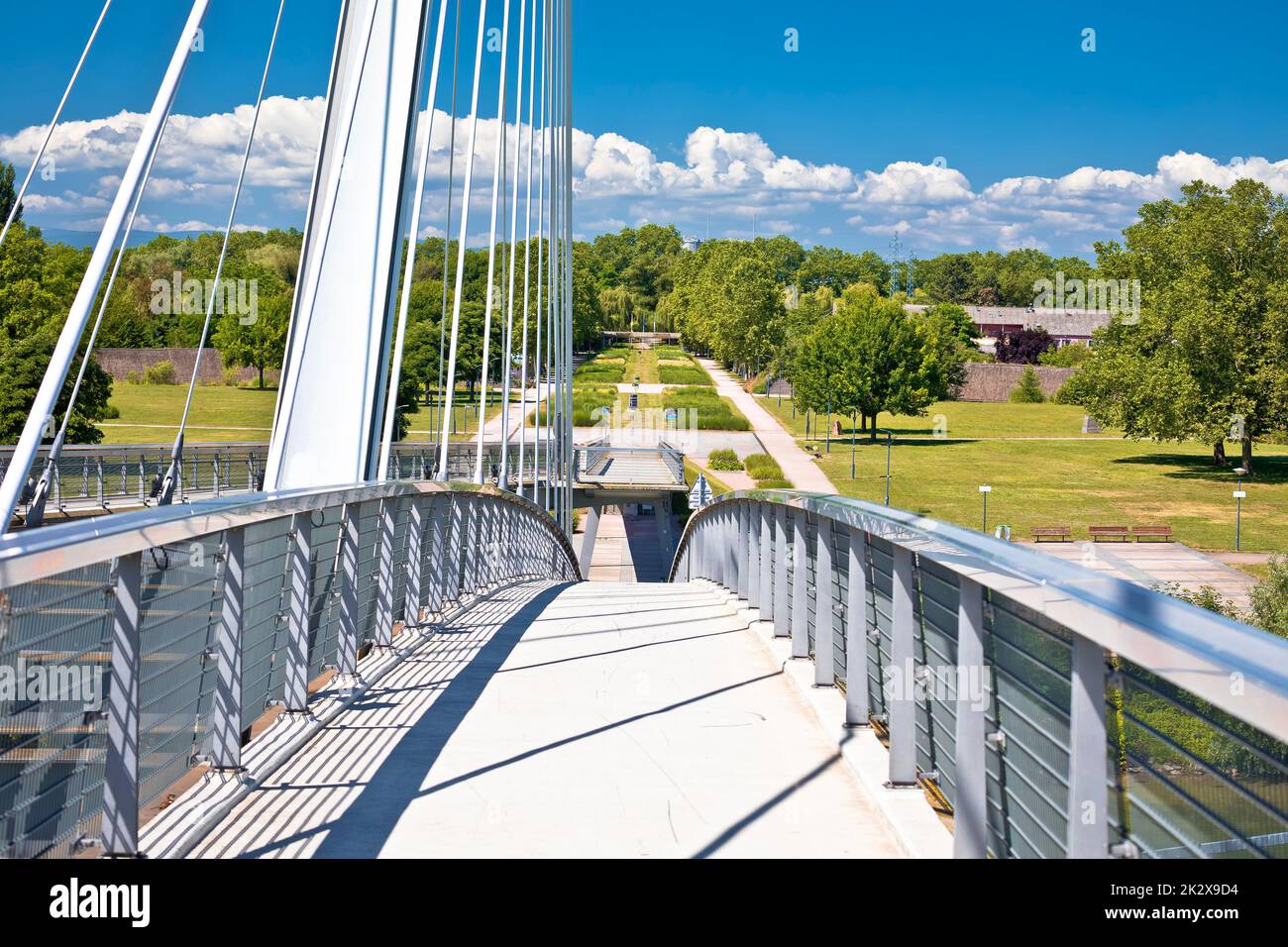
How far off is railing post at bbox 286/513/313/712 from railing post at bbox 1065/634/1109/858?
3.76m

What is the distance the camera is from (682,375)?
349ft

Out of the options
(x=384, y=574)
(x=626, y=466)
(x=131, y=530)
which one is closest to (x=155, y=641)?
(x=131, y=530)

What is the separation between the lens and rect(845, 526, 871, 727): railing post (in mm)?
5367

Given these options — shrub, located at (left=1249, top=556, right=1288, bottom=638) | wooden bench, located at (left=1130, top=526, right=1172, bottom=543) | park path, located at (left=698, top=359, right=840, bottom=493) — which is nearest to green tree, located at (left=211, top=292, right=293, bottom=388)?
park path, located at (left=698, top=359, right=840, bottom=493)

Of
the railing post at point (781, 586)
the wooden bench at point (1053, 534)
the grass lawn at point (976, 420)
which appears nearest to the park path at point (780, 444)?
the grass lawn at point (976, 420)

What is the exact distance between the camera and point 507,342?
17.9m

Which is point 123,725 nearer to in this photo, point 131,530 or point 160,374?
Result: point 131,530

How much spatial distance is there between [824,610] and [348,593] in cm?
247

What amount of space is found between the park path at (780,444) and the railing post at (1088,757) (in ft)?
113

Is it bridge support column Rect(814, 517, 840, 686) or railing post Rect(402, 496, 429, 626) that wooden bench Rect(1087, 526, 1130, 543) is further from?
bridge support column Rect(814, 517, 840, 686)

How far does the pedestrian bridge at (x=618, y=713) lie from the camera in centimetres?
264
